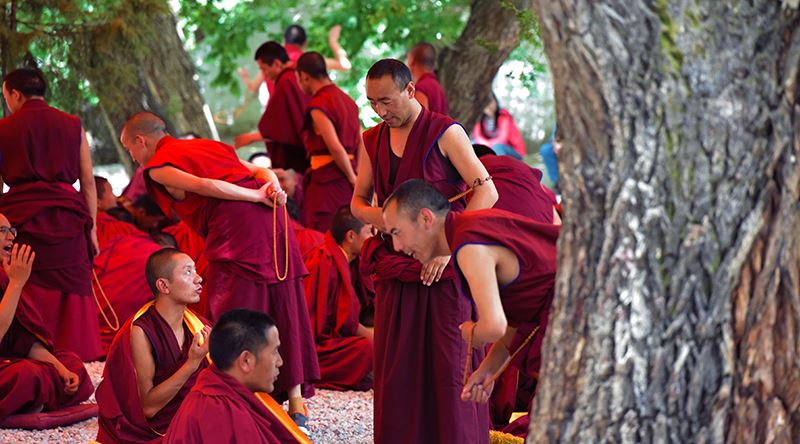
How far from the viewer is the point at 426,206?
3992 millimetres

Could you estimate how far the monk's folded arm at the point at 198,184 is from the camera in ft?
18.2

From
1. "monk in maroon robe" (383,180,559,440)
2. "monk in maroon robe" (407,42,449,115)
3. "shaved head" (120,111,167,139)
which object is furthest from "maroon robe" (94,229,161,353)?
"monk in maroon robe" (383,180,559,440)

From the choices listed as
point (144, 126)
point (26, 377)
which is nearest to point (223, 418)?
point (26, 377)

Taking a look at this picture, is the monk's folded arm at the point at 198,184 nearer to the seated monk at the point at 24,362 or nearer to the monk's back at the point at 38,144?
the seated monk at the point at 24,362

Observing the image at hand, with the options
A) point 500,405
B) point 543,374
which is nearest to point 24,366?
point 500,405

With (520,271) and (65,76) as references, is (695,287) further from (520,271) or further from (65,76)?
(65,76)

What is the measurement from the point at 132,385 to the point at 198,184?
3.22 ft

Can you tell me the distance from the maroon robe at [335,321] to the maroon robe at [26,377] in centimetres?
141

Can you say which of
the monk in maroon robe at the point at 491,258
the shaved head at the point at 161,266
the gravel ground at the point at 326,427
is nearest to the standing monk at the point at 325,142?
the gravel ground at the point at 326,427

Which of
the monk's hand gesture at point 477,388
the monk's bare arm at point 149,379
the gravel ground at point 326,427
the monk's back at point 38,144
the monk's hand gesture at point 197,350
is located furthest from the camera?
the monk's back at point 38,144

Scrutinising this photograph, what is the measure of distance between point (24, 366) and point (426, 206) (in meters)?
2.63

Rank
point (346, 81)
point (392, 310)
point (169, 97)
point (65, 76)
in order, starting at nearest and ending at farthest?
point (392, 310) < point (65, 76) < point (169, 97) < point (346, 81)

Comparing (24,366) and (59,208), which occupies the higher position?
(59,208)

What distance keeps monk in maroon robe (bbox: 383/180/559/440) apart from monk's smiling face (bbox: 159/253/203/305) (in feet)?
4.81
